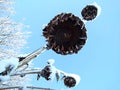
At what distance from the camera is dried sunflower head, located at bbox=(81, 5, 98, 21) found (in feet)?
7.29

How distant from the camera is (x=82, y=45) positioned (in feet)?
6.68

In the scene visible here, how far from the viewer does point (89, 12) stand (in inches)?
88.6

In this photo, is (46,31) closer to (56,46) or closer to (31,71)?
(56,46)

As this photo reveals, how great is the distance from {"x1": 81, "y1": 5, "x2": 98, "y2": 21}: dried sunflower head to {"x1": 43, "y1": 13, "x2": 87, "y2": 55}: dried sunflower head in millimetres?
187

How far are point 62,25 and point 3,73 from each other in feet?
1.58

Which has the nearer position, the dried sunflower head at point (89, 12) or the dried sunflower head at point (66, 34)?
the dried sunflower head at point (66, 34)

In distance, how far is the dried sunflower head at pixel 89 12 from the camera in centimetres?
222

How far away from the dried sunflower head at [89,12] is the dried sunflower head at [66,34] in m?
0.19

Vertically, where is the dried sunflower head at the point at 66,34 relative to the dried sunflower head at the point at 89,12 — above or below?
below

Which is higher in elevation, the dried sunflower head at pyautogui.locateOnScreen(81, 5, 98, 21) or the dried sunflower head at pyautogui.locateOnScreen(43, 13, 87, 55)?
the dried sunflower head at pyautogui.locateOnScreen(81, 5, 98, 21)

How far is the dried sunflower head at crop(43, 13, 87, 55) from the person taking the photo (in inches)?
78.9

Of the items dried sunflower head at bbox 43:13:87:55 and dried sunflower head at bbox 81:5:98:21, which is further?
dried sunflower head at bbox 81:5:98:21

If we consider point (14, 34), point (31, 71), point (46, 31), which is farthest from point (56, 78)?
point (14, 34)

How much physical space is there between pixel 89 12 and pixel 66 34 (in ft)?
0.94
